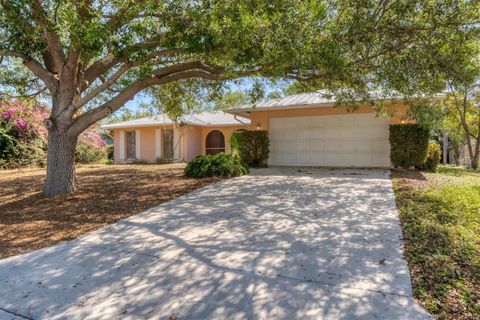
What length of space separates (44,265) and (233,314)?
8.37 ft

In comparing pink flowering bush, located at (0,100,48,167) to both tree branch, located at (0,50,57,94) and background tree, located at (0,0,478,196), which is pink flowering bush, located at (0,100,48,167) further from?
background tree, located at (0,0,478,196)

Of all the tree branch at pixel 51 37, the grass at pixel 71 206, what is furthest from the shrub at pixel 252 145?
the tree branch at pixel 51 37

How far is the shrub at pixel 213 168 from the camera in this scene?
1001 cm

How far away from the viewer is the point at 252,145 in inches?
530

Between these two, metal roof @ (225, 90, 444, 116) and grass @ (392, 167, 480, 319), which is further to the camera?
metal roof @ (225, 90, 444, 116)

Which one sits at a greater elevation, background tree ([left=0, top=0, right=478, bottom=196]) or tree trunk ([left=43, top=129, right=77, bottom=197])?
background tree ([left=0, top=0, right=478, bottom=196])

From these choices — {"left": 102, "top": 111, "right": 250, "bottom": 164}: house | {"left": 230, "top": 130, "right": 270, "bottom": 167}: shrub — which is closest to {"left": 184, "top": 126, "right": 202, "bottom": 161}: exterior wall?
{"left": 102, "top": 111, "right": 250, "bottom": 164}: house

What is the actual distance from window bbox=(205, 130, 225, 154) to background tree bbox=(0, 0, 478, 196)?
42.3ft

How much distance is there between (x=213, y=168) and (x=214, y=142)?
35.7ft

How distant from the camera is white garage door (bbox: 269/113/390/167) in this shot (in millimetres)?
12484

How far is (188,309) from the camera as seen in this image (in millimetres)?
2902

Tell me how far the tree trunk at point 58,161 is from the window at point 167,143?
12.0m

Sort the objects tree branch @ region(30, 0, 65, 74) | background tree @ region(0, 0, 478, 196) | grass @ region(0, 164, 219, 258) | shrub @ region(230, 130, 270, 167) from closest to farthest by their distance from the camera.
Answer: grass @ region(0, 164, 219, 258) < background tree @ region(0, 0, 478, 196) < tree branch @ region(30, 0, 65, 74) < shrub @ region(230, 130, 270, 167)

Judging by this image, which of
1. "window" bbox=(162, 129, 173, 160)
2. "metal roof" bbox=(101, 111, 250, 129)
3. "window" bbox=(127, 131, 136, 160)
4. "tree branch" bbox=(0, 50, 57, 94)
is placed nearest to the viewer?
"tree branch" bbox=(0, 50, 57, 94)
